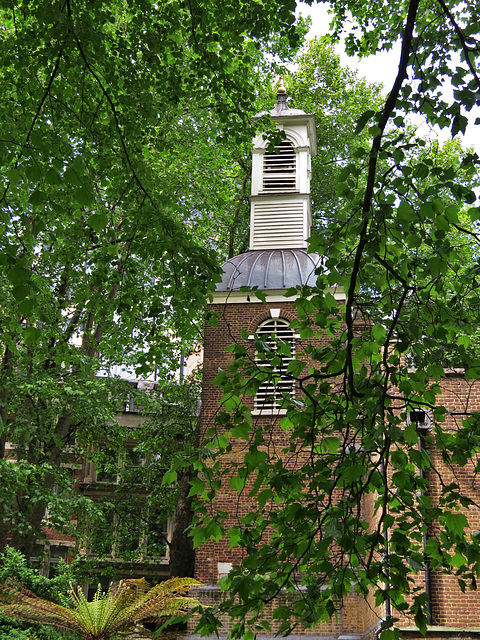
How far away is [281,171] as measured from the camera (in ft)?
77.7

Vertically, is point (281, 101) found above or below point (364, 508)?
above

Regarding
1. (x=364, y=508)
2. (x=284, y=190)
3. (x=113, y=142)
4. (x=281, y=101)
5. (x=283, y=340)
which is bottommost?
(x=364, y=508)

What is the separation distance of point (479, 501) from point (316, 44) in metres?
24.5

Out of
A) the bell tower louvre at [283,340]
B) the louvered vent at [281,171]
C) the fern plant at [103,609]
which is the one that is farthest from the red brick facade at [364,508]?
the louvered vent at [281,171]

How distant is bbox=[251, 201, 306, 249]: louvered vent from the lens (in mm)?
22312

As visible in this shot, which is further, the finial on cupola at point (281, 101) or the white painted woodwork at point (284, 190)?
the finial on cupola at point (281, 101)

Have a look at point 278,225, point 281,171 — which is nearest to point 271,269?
point 278,225

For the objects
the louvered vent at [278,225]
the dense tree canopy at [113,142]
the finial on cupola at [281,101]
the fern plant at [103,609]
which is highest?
the finial on cupola at [281,101]

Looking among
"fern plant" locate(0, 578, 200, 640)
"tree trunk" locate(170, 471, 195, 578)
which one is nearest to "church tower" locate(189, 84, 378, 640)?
"fern plant" locate(0, 578, 200, 640)

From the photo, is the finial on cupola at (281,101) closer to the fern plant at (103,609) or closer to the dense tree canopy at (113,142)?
the fern plant at (103,609)

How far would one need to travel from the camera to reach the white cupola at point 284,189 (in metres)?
22.4

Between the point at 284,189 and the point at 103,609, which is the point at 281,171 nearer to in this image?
the point at 284,189

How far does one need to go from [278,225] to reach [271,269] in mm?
2599

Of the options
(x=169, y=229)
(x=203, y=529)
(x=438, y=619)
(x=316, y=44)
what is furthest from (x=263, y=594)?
(x=316, y=44)
